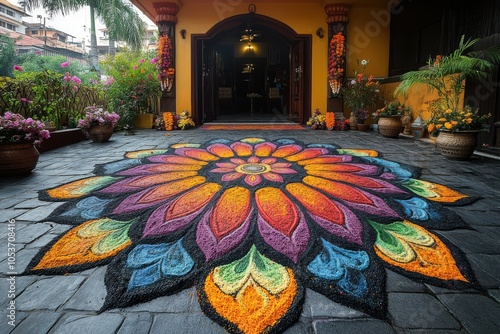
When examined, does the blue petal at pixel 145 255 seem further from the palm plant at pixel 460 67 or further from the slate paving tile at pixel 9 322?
the palm plant at pixel 460 67

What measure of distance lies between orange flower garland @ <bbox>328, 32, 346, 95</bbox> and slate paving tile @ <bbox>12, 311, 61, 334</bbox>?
732 cm

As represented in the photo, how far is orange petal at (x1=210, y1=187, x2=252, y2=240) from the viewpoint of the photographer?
6.18 feet

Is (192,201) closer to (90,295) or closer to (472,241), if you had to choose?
(90,295)

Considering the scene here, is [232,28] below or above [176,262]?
above

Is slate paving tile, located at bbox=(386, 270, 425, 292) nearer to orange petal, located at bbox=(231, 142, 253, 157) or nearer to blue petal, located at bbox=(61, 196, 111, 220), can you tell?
blue petal, located at bbox=(61, 196, 111, 220)

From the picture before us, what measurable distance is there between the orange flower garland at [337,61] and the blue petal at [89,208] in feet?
20.9

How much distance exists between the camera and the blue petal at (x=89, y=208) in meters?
2.11

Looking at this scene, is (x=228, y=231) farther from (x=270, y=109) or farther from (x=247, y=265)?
(x=270, y=109)

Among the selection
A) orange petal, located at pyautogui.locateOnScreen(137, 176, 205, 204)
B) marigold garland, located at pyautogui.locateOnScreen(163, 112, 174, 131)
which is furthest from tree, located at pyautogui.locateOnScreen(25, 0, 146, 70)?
orange petal, located at pyautogui.locateOnScreen(137, 176, 205, 204)

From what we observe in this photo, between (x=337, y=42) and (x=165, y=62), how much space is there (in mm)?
4160

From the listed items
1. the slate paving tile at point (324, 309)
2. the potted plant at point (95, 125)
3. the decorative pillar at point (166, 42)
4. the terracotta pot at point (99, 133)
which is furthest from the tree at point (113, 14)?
the slate paving tile at point (324, 309)

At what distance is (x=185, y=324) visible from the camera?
112 centimetres

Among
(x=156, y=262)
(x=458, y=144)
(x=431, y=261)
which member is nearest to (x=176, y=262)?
(x=156, y=262)

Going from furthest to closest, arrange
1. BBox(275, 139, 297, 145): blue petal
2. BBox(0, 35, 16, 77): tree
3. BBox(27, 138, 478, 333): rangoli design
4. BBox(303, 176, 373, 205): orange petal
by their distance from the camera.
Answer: BBox(0, 35, 16, 77): tree → BBox(275, 139, 297, 145): blue petal → BBox(303, 176, 373, 205): orange petal → BBox(27, 138, 478, 333): rangoli design
